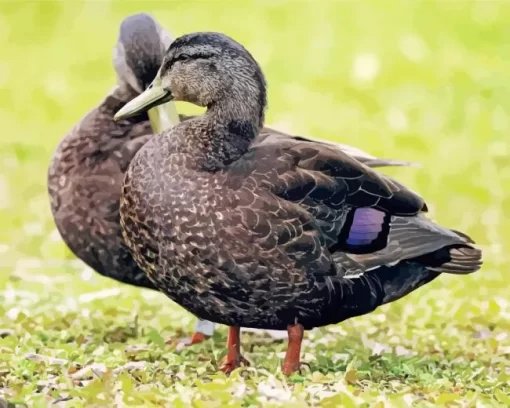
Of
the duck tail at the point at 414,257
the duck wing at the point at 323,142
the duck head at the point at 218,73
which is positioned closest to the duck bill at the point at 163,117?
the duck wing at the point at 323,142

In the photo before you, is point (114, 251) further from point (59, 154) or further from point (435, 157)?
point (435, 157)

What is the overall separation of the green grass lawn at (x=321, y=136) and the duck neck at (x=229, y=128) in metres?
0.94

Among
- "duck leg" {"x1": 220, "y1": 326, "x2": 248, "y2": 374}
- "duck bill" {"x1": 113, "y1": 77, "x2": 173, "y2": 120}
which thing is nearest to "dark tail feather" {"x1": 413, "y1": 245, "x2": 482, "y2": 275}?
"duck leg" {"x1": 220, "y1": 326, "x2": 248, "y2": 374}

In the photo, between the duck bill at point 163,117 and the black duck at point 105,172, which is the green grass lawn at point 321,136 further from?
the duck bill at point 163,117

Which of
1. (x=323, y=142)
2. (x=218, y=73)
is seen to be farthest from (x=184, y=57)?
(x=323, y=142)

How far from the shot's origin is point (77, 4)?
1972cm

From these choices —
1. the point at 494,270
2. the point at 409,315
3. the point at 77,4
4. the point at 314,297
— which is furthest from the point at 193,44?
the point at 77,4

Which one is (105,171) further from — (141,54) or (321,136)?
(321,136)

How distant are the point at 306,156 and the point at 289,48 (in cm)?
1160

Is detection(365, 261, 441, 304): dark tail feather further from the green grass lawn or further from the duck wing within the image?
the duck wing

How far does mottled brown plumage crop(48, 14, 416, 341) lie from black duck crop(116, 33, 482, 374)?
627 mm

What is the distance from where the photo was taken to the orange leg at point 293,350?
5.70 m

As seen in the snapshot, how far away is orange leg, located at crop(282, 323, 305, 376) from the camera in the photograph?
18.7ft

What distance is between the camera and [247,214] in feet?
17.6
